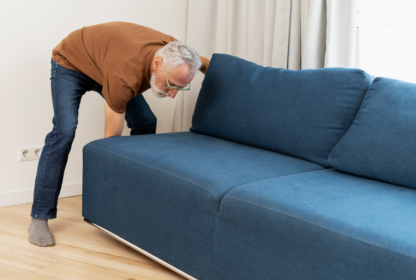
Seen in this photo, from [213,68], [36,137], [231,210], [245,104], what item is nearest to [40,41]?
[36,137]

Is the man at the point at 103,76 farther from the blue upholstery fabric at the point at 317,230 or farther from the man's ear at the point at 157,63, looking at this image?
the blue upholstery fabric at the point at 317,230

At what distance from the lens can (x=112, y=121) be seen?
1966 millimetres

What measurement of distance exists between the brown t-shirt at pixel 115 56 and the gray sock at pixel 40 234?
693 mm

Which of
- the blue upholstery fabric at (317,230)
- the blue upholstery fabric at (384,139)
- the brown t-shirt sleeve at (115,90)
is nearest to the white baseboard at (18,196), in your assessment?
the brown t-shirt sleeve at (115,90)

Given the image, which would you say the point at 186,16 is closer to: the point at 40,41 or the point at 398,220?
the point at 40,41

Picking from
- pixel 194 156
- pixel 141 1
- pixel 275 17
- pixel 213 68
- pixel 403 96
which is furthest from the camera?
pixel 141 1

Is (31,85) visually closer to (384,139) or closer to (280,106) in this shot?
(280,106)

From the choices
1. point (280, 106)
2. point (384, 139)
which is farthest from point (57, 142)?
point (384, 139)

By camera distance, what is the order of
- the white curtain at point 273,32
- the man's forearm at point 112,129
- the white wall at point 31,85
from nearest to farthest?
1. the man's forearm at point 112,129
2. the white curtain at point 273,32
3. the white wall at point 31,85

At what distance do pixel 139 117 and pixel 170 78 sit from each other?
0.50 metres

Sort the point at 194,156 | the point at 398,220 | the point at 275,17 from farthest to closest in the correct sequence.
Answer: the point at 275,17 < the point at 194,156 < the point at 398,220

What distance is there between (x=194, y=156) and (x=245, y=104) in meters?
0.51

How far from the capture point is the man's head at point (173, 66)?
1.90 meters

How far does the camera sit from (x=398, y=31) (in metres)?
2.02
